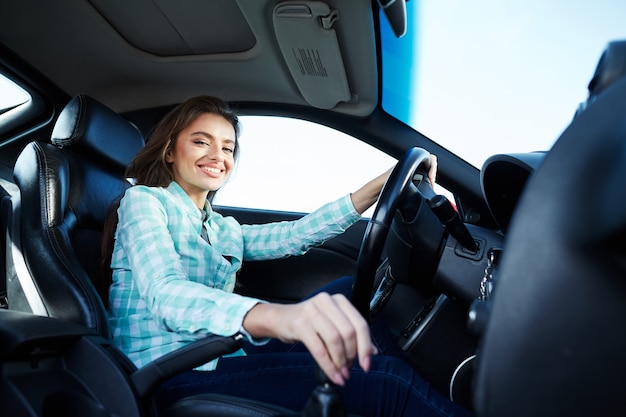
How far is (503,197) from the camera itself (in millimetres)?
1060

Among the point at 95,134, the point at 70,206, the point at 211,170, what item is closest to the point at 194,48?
the point at 95,134

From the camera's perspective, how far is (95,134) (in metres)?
1.49

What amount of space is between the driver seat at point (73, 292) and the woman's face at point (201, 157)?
0.83 ft

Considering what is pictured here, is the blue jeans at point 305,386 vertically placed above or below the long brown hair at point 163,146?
below

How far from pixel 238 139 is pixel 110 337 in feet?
2.95

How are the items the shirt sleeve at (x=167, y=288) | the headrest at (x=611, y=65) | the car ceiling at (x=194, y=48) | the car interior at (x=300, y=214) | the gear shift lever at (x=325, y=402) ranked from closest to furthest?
the car interior at (x=300, y=214), the headrest at (x=611, y=65), the gear shift lever at (x=325, y=402), the shirt sleeve at (x=167, y=288), the car ceiling at (x=194, y=48)

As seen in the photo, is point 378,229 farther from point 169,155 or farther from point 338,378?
point 169,155

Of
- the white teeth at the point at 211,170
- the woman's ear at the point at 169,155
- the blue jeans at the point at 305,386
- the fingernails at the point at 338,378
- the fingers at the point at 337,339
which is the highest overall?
the woman's ear at the point at 169,155

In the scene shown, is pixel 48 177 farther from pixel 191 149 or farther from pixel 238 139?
pixel 238 139

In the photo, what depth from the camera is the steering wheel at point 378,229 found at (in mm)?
964

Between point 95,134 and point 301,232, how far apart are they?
0.71 m

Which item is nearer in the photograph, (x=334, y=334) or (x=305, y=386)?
(x=334, y=334)

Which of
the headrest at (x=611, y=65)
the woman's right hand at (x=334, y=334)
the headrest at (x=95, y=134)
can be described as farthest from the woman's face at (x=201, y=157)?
the headrest at (x=611, y=65)

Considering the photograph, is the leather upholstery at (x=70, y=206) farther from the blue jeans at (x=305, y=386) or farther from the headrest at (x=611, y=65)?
the headrest at (x=611, y=65)
